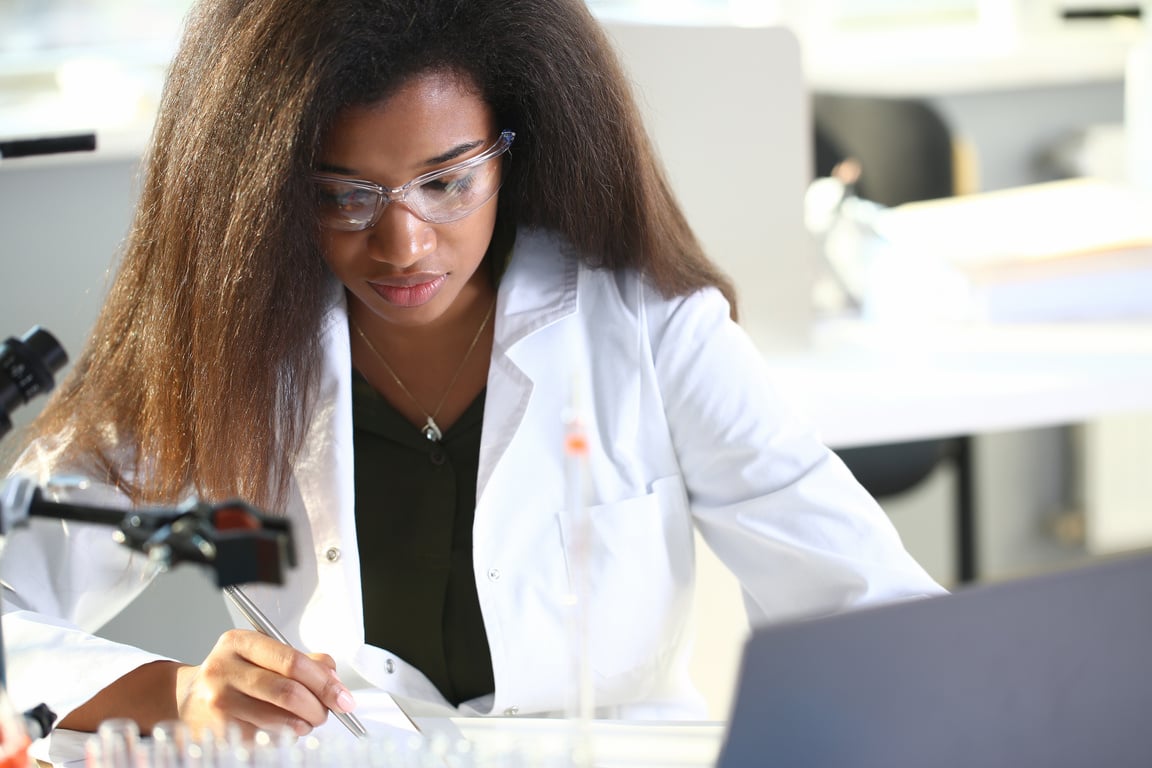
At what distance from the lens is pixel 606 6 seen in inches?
97.1

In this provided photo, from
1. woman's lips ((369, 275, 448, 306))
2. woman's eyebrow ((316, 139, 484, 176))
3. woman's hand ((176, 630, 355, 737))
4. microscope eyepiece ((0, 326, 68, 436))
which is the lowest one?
woman's hand ((176, 630, 355, 737))

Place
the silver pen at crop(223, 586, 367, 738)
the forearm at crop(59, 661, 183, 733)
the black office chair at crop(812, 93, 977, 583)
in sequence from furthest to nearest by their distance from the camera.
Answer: the black office chair at crop(812, 93, 977, 583)
the forearm at crop(59, 661, 183, 733)
the silver pen at crop(223, 586, 367, 738)

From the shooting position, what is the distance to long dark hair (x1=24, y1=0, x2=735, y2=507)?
0.93 meters

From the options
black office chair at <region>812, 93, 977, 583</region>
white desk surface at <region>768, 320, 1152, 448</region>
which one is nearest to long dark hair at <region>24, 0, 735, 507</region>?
white desk surface at <region>768, 320, 1152, 448</region>

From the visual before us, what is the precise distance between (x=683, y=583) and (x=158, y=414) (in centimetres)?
51

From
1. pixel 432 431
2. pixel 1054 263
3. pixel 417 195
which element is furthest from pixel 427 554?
pixel 1054 263

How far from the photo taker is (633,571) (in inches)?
43.4

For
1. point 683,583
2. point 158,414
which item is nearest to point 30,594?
point 158,414

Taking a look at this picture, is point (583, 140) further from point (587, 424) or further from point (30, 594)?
point (30, 594)

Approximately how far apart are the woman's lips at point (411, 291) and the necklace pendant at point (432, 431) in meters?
0.16

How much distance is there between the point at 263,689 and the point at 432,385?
0.45m

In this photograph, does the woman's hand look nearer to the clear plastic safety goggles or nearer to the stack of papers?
the clear plastic safety goggles

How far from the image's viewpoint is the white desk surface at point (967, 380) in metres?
1.33

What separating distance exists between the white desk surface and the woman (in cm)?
27
